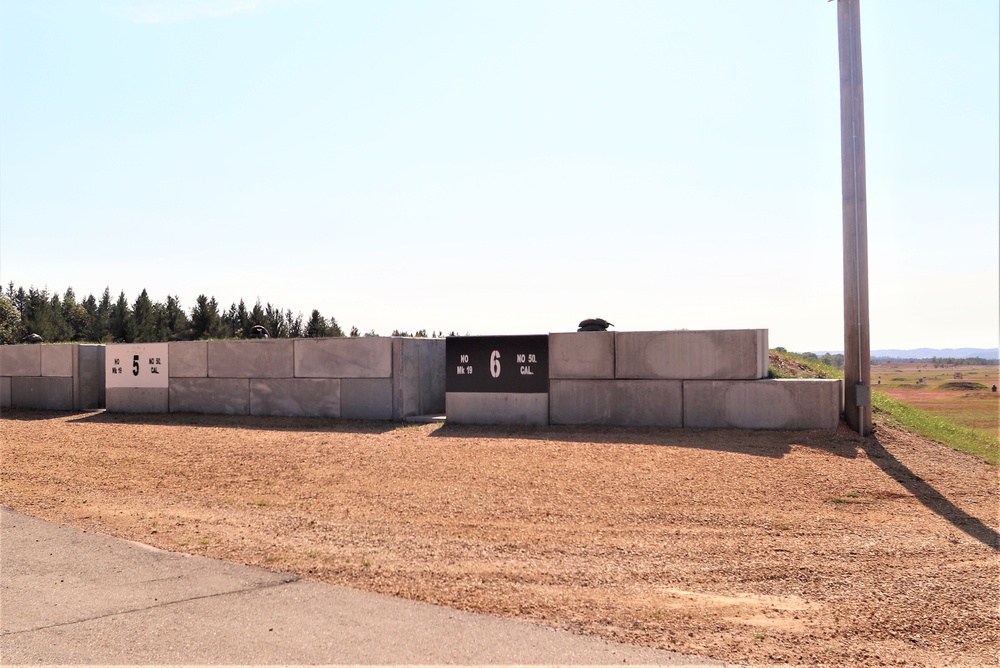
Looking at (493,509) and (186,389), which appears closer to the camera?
(493,509)

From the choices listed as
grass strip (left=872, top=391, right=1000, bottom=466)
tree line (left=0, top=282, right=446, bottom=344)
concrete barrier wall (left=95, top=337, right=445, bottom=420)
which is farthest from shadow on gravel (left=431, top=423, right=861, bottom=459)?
tree line (left=0, top=282, right=446, bottom=344)

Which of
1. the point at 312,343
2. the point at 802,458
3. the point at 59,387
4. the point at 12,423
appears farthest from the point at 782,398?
the point at 59,387

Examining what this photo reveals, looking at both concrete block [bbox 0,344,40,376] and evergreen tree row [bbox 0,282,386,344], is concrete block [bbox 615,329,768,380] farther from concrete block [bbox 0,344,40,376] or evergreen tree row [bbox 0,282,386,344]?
evergreen tree row [bbox 0,282,386,344]

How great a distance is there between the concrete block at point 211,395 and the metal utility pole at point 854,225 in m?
14.8

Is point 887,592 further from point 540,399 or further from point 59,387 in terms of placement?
point 59,387

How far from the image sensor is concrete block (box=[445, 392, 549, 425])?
1731 cm

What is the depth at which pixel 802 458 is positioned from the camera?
12.8 meters

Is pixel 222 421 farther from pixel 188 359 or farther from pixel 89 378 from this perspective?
pixel 89 378

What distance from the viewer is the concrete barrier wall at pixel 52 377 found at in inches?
966

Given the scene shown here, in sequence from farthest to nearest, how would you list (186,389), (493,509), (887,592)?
(186,389), (493,509), (887,592)

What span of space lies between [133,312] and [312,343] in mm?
63315

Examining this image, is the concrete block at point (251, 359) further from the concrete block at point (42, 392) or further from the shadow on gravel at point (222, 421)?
the concrete block at point (42, 392)

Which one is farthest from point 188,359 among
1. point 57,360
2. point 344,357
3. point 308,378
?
point 57,360

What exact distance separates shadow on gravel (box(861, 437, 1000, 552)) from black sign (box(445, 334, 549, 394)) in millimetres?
6646
